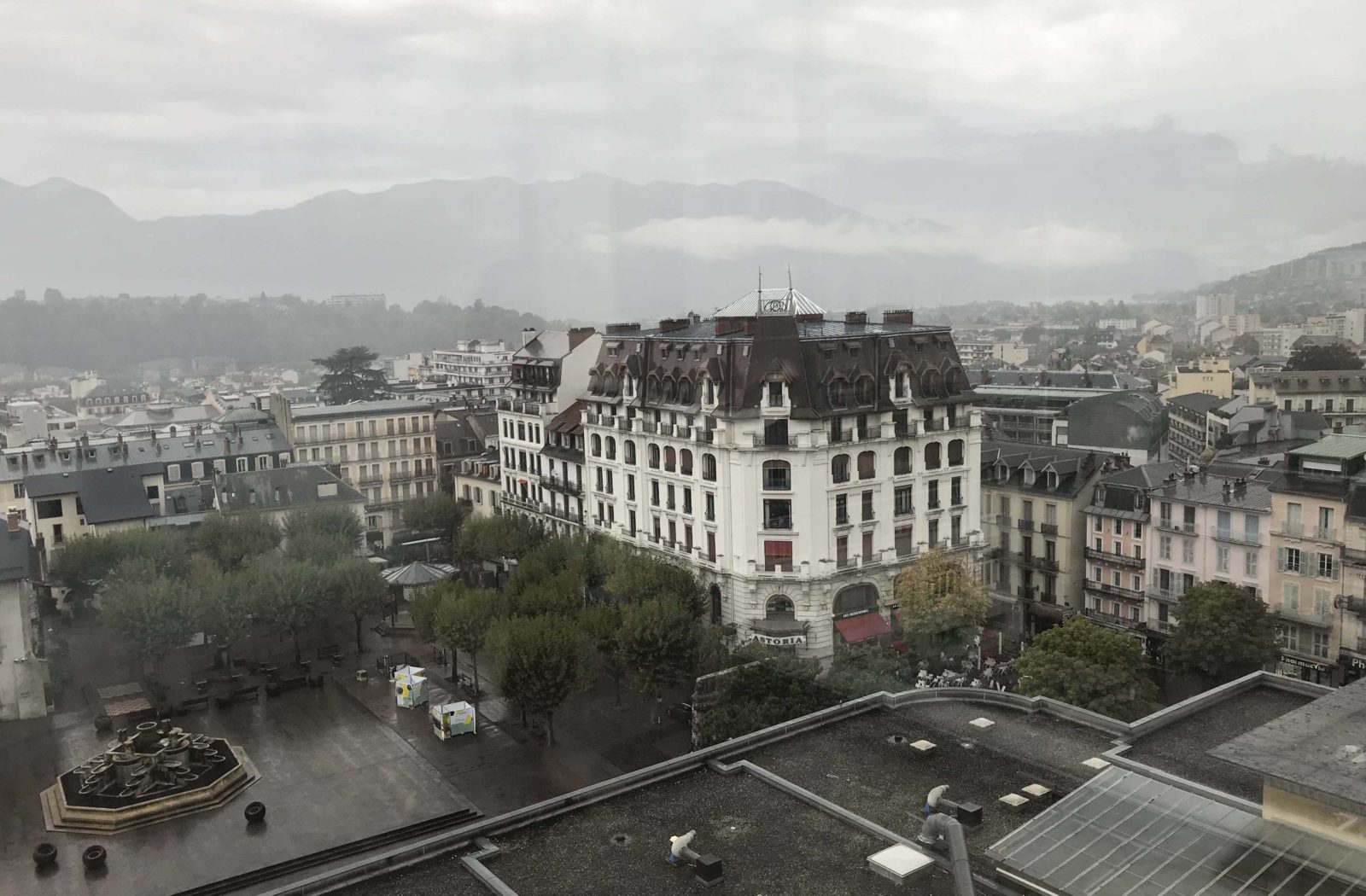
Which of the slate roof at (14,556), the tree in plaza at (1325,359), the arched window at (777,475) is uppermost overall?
the tree in plaza at (1325,359)

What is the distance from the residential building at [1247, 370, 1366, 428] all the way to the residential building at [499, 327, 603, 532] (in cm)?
4079

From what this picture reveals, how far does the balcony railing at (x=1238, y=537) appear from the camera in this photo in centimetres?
3422

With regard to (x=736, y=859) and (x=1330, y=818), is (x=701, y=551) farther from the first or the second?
(x=1330, y=818)

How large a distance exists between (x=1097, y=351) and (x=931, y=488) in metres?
94.6

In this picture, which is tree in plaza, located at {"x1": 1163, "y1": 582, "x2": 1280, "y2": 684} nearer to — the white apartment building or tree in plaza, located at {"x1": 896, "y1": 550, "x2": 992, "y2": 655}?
tree in plaza, located at {"x1": 896, "y1": 550, "x2": 992, "y2": 655}

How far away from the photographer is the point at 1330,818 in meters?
13.1

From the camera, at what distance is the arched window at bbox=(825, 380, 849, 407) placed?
120ft

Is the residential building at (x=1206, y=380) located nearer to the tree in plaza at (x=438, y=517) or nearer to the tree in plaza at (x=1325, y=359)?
the tree in plaza at (x=1325, y=359)

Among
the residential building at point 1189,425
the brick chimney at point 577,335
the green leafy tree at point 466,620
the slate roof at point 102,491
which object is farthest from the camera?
the residential building at point 1189,425

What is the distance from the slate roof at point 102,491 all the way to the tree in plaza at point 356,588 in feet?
42.1

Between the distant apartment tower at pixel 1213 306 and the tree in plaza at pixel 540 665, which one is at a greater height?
the distant apartment tower at pixel 1213 306

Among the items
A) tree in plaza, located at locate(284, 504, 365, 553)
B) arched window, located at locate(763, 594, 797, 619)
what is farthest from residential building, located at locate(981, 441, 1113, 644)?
tree in plaza, located at locate(284, 504, 365, 553)

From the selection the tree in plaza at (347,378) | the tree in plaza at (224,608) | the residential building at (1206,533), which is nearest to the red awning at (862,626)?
the residential building at (1206,533)

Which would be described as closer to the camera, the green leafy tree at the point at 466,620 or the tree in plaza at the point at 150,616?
the green leafy tree at the point at 466,620
